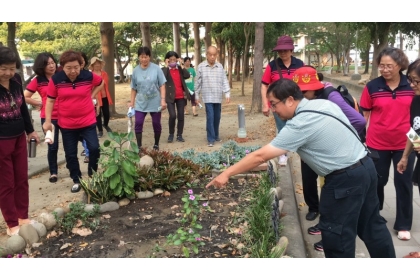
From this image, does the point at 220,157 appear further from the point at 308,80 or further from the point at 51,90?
the point at 308,80

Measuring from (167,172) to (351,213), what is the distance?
2.48m

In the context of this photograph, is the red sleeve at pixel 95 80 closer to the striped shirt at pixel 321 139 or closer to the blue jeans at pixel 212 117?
the blue jeans at pixel 212 117

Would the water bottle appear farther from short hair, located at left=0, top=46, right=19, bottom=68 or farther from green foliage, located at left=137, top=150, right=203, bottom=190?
green foliage, located at left=137, top=150, right=203, bottom=190

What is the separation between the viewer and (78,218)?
3842 mm

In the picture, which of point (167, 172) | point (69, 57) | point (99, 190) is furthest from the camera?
point (167, 172)

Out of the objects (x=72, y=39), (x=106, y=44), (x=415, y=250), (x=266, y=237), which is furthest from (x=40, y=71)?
(x=72, y=39)

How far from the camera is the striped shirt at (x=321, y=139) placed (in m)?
2.45

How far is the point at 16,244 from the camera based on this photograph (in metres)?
3.27

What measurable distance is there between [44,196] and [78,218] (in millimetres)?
1279

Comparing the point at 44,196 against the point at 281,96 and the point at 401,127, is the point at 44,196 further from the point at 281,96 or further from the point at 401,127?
the point at 401,127

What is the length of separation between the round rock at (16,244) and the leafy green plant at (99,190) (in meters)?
1.00

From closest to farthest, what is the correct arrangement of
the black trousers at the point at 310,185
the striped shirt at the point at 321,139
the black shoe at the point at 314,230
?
1. the striped shirt at the point at 321,139
2. the black shoe at the point at 314,230
3. the black trousers at the point at 310,185

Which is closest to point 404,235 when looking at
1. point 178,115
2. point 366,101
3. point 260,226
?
point 366,101

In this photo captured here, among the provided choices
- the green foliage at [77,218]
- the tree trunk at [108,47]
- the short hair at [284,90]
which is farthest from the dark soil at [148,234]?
the tree trunk at [108,47]
